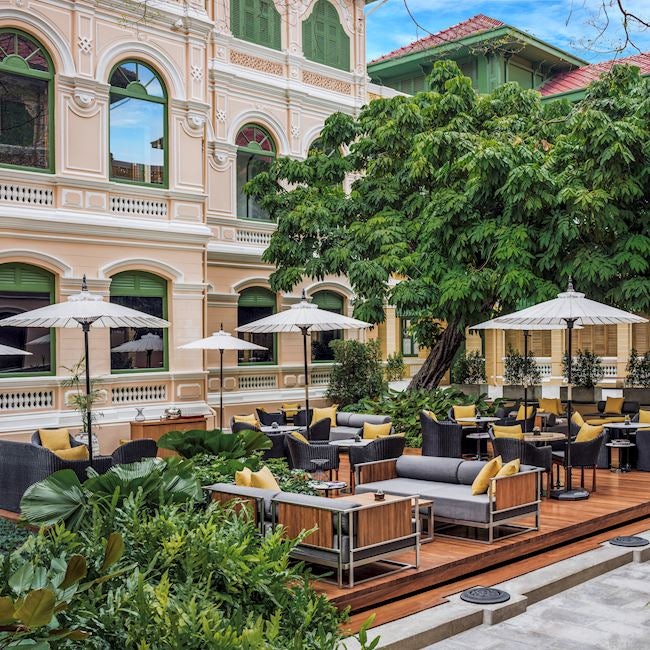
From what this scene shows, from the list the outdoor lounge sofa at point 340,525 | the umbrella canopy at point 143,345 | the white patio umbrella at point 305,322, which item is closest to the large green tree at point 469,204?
the white patio umbrella at point 305,322

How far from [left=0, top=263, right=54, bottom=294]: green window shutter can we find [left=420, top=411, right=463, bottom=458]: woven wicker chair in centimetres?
746

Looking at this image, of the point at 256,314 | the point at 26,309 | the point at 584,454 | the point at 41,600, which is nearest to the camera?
the point at 41,600

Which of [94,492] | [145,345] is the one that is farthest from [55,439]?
[94,492]

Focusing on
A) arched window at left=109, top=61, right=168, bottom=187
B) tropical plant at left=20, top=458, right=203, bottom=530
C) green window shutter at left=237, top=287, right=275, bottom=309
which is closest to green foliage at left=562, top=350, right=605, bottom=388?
green window shutter at left=237, top=287, right=275, bottom=309

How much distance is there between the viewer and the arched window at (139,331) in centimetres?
1739

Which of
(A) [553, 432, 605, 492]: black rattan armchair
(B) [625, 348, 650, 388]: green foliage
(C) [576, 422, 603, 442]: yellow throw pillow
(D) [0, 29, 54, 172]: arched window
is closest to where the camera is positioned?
(A) [553, 432, 605, 492]: black rattan armchair

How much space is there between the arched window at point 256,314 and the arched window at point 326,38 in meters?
6.54

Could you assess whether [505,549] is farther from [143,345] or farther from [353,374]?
[353,374]

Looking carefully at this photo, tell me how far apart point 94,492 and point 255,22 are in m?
17.1

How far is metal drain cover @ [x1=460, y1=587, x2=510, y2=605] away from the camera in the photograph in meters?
7.57

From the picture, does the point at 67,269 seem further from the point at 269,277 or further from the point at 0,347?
the point at 269,277

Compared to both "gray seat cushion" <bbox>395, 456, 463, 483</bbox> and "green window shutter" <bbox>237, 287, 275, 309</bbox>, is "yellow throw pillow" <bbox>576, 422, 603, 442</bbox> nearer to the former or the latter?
"gray seat cushion" <bbox>395, 456, 463, 483</bbox>

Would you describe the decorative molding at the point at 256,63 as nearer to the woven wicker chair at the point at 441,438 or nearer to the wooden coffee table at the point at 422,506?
the woven wicker chair at the point at 441,438

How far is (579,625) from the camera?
23.9 ft
